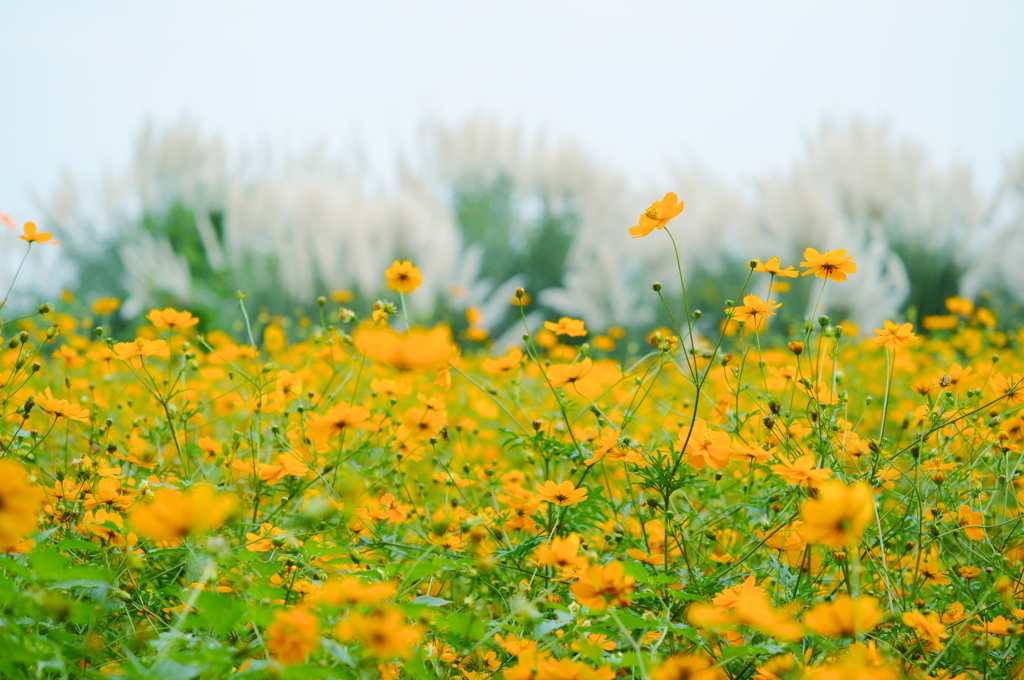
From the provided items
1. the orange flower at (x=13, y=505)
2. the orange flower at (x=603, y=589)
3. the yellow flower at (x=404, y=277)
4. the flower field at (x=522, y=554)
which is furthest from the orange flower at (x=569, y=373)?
the orange flower at (x=13, y=505)

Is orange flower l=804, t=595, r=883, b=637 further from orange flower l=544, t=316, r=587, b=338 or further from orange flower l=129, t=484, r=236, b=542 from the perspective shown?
orange flower l=544, t=316, r=587, b=338

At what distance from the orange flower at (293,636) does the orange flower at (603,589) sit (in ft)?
0.75

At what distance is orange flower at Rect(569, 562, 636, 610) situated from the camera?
590 mm

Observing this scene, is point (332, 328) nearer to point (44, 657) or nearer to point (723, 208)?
point (44, 657)

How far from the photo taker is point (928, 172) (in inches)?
193

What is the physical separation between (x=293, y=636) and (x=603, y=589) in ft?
0.87

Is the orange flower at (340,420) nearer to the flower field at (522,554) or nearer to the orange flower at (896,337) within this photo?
the flower field at (522,554)

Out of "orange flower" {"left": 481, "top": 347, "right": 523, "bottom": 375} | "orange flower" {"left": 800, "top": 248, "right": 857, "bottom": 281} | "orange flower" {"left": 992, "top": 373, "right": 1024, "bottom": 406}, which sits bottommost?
"orange flower" {"left": 481, "top": 347, "right": 523, "bottom": 375}

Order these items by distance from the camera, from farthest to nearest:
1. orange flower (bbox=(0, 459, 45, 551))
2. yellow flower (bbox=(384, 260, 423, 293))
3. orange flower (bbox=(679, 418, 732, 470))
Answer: yellow flower (bbox=(384, 260, 423, 293)) → orange flower (bbox=(679, 418, 732, 470)) → orange flower (bbox=(0, 459, 45, 551))

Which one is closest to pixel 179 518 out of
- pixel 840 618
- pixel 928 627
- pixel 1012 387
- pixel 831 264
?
pixel 840 618

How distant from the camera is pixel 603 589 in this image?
1.96ft

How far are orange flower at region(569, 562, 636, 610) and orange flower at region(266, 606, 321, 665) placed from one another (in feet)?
0.75

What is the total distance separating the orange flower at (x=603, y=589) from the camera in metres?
0.59

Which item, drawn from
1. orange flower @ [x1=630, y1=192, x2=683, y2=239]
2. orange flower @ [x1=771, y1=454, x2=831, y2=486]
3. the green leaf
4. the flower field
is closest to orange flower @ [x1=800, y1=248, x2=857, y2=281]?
the flower field
